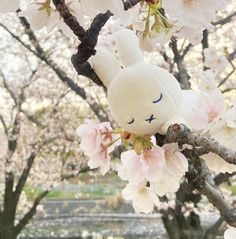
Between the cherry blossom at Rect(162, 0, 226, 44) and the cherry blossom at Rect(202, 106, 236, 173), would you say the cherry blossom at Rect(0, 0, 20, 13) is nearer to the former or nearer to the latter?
the cherry blossom at Rect(162, 0, 226, 44)

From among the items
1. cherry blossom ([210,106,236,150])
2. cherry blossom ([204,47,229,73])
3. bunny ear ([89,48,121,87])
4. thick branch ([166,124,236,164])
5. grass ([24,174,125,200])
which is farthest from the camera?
grass ([24,174,125,200])

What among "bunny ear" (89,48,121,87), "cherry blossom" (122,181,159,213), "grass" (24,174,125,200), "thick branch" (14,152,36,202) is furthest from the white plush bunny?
"grass" (24,174,125,200)

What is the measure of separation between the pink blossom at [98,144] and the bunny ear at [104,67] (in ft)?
0.28

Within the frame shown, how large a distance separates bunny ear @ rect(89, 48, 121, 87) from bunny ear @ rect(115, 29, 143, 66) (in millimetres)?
22

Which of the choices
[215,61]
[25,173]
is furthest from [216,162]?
[25,173]

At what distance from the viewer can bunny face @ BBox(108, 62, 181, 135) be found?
94 cm

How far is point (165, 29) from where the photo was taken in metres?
0.97

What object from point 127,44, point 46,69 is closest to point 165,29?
point 127,44

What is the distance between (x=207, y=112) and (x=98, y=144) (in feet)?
0.70

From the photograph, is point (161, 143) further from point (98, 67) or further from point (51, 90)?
point (51, 90)

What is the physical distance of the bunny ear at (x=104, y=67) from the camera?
95cm

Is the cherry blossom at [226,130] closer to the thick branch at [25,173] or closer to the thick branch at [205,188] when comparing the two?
the thick branch at [205,188]

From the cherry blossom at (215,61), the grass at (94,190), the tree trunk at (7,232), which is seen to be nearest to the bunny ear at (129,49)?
the cherry blossom at (215,61)

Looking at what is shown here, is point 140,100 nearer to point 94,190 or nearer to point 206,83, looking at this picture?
point 206,83
